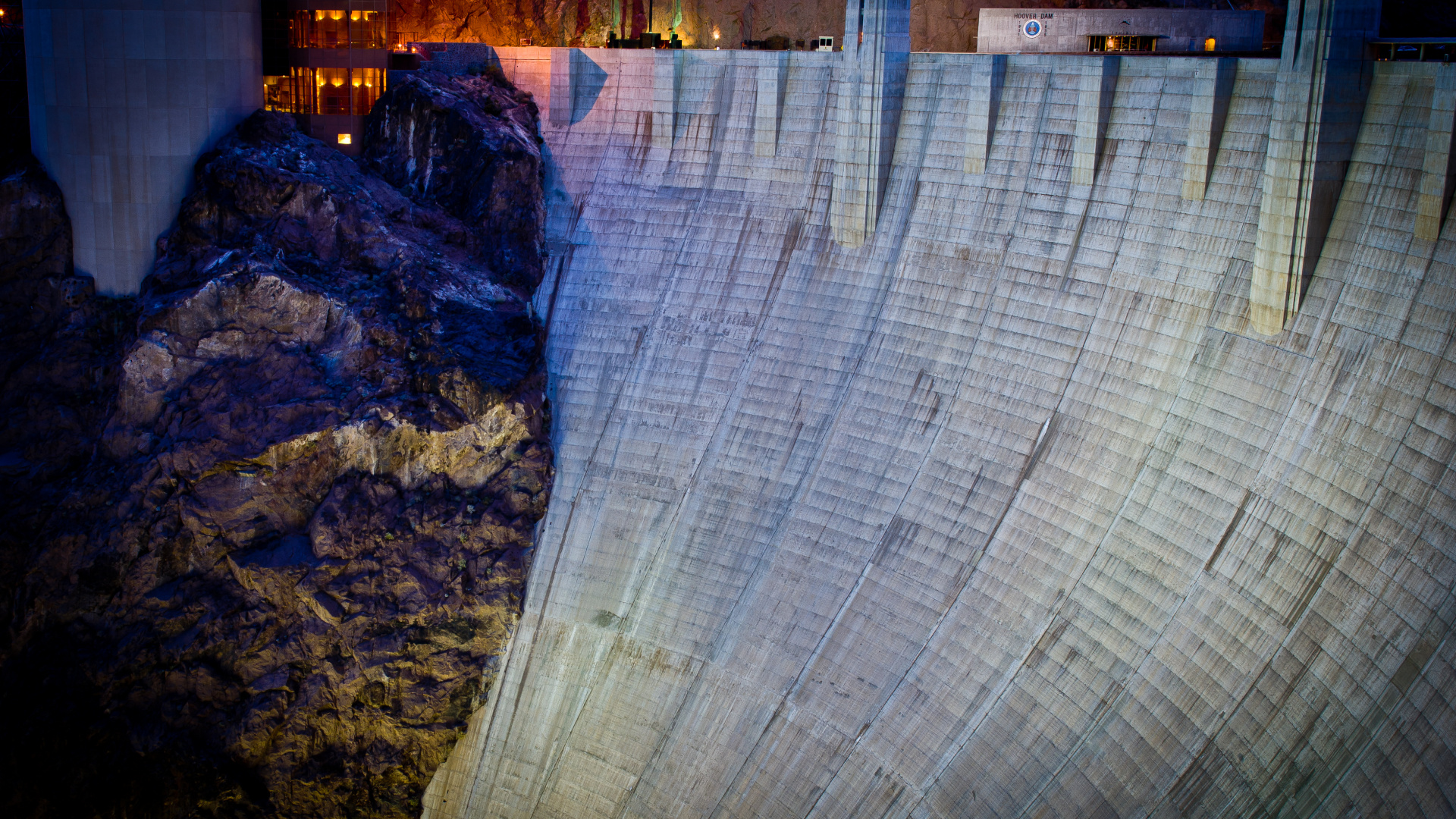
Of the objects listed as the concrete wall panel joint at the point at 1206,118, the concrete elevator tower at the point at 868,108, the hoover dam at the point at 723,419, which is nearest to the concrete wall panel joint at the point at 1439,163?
the hoover dam at the point at 723,419

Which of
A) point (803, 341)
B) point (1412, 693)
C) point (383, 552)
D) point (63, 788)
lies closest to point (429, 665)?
point (383, 552)

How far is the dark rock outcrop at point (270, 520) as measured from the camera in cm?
2744

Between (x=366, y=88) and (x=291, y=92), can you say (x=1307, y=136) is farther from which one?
(x=291, y=92)

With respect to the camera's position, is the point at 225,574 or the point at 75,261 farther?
the point at 75,261

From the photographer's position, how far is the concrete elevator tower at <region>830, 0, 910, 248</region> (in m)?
27.8

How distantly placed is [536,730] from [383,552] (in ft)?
19.6

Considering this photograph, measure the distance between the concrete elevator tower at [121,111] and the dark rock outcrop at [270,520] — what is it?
1.10m

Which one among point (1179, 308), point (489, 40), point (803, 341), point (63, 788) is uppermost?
point (489, 40)

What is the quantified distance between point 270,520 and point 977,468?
1774cm

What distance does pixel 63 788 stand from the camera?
2708 centimetres

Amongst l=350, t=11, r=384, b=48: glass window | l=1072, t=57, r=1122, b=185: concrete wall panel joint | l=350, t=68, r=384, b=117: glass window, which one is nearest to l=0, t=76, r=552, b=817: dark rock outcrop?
l=350, t=68, r=384, b=117: glass window

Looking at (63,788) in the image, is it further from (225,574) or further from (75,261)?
(75,261)

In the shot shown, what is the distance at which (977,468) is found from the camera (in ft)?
78.4

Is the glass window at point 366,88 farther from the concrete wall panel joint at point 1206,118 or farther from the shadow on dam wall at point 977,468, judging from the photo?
the concrete wall panel joint at point 1206,118
